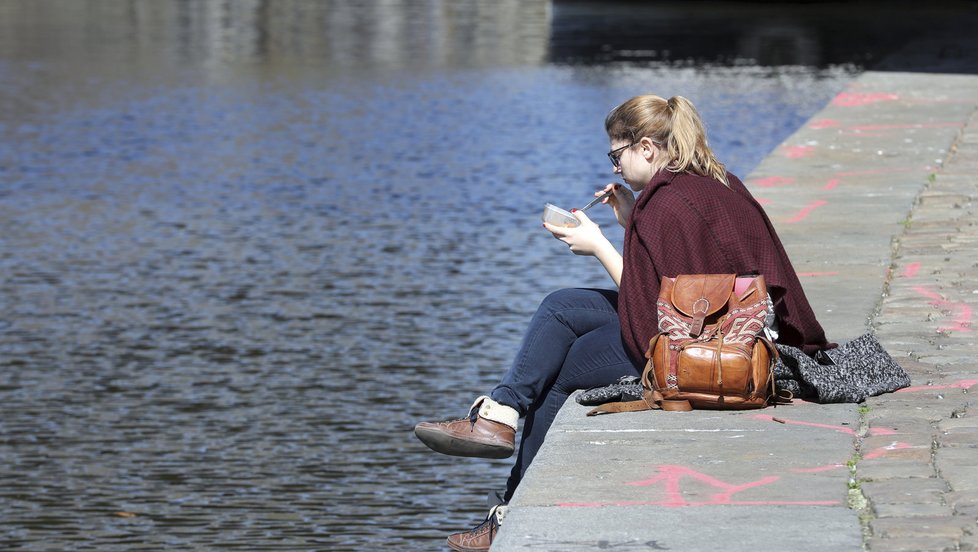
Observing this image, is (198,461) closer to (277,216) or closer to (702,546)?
(702,546)

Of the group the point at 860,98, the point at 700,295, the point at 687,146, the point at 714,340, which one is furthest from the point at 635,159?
the point at 860,98

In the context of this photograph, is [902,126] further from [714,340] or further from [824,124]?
[714,340]

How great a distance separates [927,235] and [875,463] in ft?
13.0

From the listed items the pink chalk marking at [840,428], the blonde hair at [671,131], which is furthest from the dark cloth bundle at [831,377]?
the blonde hair at [671,131]

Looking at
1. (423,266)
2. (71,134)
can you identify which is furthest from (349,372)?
(71,134)

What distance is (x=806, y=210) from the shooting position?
9.12 metres

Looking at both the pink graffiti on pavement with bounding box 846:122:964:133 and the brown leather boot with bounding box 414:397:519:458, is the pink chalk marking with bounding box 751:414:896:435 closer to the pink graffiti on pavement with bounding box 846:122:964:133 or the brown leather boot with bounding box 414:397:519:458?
the brown leather boot with bounding box 414:397:519:458

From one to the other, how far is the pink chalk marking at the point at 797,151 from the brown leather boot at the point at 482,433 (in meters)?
6.23

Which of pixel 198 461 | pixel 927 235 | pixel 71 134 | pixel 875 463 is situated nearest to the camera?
pixel 875 463

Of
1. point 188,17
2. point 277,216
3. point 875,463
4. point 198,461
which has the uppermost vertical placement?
point 875,463

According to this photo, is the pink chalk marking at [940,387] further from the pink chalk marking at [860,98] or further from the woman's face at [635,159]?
the pink chalk marking at [860,98]

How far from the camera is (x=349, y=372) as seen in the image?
8.54 metres

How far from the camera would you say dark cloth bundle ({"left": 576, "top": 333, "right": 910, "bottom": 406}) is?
16.7 feet

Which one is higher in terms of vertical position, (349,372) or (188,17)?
(349,372)
